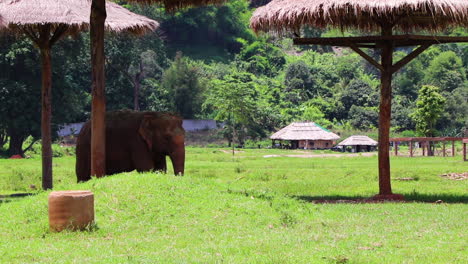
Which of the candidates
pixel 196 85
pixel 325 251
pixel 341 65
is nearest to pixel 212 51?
pixel 341 65

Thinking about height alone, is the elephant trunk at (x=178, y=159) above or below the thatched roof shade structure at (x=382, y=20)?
below

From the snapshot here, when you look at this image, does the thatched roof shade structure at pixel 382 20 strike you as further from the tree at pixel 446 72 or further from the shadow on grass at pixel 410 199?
the tree at pixel 446 72

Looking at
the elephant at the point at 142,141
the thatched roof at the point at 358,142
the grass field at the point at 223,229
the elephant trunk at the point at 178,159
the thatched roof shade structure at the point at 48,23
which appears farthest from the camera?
the thatched roof at the point at 358,142

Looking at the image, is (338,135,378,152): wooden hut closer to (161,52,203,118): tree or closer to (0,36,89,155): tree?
(161,52,203,118): tree

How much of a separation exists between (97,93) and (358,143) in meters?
45.2

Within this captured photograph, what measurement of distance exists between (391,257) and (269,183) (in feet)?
43.6

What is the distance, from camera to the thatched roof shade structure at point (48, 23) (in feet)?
57.5

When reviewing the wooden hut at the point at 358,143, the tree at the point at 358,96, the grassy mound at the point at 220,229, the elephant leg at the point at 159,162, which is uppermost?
the tree at the point at 358,96

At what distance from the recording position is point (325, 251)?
8.82 metres

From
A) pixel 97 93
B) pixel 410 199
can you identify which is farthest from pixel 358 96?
pixel 97 93

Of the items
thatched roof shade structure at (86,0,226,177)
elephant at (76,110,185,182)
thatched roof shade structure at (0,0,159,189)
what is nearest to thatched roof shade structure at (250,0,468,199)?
elephant at (76,110,185,182)

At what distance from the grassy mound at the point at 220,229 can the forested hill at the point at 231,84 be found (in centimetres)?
2811

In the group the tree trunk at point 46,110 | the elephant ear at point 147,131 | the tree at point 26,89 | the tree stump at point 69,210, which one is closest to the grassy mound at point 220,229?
the tree stump at point 69,210

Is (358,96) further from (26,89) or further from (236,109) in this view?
(26,89)
